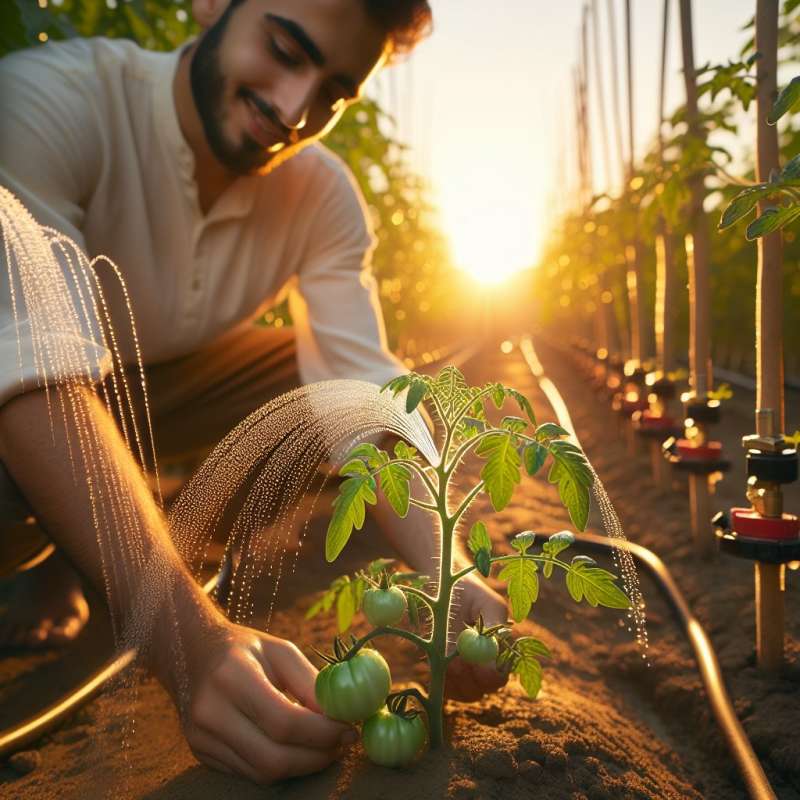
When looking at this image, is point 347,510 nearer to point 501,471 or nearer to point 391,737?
point 501,471

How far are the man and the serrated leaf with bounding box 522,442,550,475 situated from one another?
1.41 feet

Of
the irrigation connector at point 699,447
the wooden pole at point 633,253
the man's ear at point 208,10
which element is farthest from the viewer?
the wooden pole at point 633,253

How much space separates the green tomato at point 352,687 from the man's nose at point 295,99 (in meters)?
1.24

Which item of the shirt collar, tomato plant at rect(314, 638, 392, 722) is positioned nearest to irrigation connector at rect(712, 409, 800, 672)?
tomato plant at rect(314, 638, 392, 722)

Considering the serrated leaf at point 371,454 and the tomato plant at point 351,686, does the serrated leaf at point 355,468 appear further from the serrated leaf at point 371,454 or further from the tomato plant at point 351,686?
the tomato plant at point 351,686

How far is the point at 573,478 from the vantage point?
90 cm

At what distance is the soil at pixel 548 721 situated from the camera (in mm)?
1140

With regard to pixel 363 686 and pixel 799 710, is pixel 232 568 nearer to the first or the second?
pixel 363 686

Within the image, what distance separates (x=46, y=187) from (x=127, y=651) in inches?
40.3

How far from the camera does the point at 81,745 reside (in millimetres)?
1522

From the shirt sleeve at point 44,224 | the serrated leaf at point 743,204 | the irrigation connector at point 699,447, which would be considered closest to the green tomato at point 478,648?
the serrated leaf at point 743,204

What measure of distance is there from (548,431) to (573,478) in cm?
7

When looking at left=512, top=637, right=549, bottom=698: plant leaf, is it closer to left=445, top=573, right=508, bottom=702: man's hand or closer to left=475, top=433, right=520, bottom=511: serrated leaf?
left=445, top=573, right=508, bottom=702: man's hand

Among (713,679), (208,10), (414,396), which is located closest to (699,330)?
(713,679)
